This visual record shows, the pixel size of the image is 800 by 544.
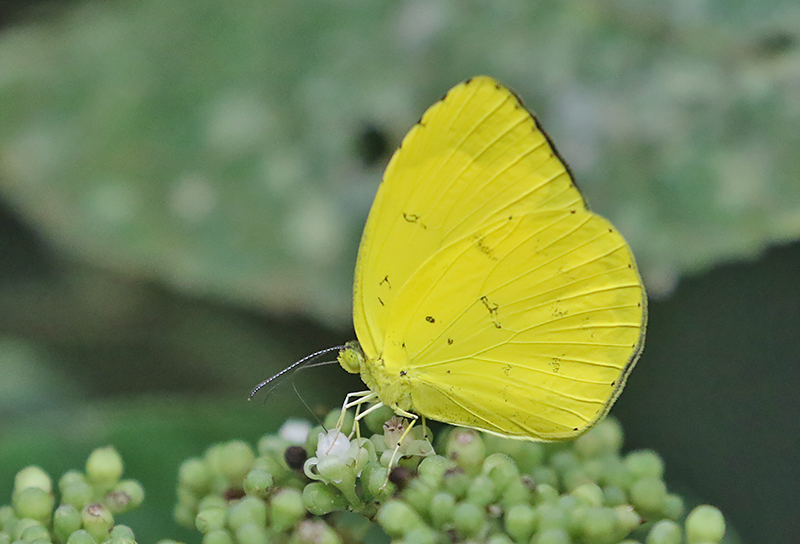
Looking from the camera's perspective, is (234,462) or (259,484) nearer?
(259,484)

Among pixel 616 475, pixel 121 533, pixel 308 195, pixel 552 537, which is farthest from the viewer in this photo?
pixel 308 195

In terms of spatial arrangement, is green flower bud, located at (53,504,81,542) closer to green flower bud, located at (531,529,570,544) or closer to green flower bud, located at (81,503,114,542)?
green flower bud, located at (81,503,114,542)

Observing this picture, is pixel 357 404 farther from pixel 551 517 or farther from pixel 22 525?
pixel 22 525

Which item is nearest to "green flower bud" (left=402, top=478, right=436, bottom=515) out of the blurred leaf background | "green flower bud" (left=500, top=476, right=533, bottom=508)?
"green flower bud" (left=500, top=476, right=533, bottom=508)

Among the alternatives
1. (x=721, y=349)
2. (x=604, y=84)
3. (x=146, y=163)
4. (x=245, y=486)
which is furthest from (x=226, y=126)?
(x=721, y=349)

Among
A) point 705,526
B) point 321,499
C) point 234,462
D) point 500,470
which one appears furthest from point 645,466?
point 234,462

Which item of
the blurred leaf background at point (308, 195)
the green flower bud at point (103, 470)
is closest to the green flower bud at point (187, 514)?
the green flower bud at point (103, 470)

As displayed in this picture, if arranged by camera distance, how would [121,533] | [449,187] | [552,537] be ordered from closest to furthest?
[552,537] < [121,533] < [449,187]
